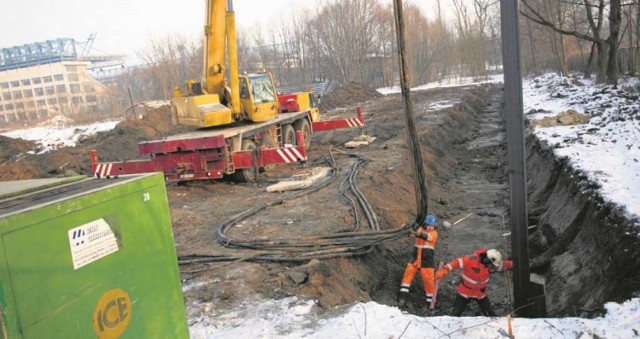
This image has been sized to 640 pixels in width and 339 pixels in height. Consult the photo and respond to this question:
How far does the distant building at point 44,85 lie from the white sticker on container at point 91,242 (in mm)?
50738

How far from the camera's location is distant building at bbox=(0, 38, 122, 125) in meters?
51.9

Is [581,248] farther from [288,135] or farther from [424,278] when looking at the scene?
[288,135]

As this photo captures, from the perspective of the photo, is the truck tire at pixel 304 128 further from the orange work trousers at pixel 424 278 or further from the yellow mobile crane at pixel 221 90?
the orange work trousers at pixel 424 278

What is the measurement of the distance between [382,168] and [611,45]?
15.1 meters

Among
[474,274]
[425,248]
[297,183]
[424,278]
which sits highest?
[297,183]

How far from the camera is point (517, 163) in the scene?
536 cm

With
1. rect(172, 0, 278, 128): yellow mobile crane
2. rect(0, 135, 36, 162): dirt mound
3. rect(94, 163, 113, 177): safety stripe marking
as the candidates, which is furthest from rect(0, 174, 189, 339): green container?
rect(0, 135, 36, 162): dirt mound

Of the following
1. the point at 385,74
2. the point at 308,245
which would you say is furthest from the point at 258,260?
the point at 385,74

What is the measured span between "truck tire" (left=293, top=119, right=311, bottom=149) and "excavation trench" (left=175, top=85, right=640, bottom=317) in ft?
5.15

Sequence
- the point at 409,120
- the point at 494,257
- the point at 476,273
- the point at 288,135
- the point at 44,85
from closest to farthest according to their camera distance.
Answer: the point at 494,257 < the point at 476,273 < the point at 409,120 < the point at 288,135 < the point at 44,85

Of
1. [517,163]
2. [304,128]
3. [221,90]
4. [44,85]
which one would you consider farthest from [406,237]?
[44,85]

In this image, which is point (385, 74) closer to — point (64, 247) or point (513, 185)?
point (513, 185)

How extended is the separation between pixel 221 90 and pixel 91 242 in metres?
10.2

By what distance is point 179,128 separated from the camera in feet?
79.8
